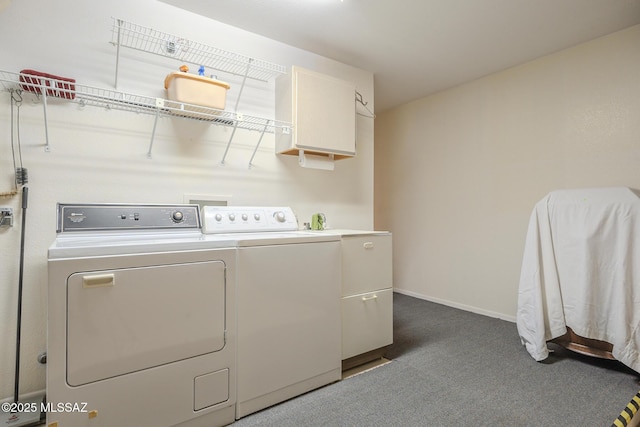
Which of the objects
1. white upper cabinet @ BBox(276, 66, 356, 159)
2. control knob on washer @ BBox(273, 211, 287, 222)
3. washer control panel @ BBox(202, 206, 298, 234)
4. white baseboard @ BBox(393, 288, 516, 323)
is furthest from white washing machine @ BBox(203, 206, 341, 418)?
white baseboard @ BBox(393, 288, 516, 323)

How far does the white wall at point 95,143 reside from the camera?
1637mm

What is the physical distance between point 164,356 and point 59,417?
376mm

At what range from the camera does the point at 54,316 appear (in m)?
1.16

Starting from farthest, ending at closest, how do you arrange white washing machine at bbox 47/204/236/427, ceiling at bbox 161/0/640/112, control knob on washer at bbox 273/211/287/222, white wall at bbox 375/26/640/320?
white wall at bbox 375/26/640/320 < control knob on washer at bbox 273/211/287/222 < ceiling at bbox 161/0/640/112 < white washing machine at bbox 47/204/236/427

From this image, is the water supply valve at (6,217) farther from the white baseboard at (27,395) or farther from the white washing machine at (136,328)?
the white baseboard at (27,395)

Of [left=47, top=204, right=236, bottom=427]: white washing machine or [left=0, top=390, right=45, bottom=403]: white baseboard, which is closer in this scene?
[left=47, top=204, right=236, bottom=427]: white washing machine

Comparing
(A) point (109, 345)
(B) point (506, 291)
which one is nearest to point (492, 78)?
(B) point (506, 291)

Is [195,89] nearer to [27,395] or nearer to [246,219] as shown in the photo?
[246,219]

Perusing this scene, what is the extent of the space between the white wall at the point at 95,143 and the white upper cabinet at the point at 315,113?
16 centimetres

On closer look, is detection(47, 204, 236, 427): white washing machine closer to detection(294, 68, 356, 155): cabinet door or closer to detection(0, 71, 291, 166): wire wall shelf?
detection(0, 71, 291, 166): wire wall shelf

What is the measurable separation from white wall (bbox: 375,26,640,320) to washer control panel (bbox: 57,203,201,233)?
279 cm

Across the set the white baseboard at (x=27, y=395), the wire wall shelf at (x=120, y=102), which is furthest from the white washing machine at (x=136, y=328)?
the white baseboard at (x=27, y=395)

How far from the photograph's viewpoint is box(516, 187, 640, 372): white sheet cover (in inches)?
76.6

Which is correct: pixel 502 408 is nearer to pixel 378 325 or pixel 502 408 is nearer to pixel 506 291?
pixel 378 325
